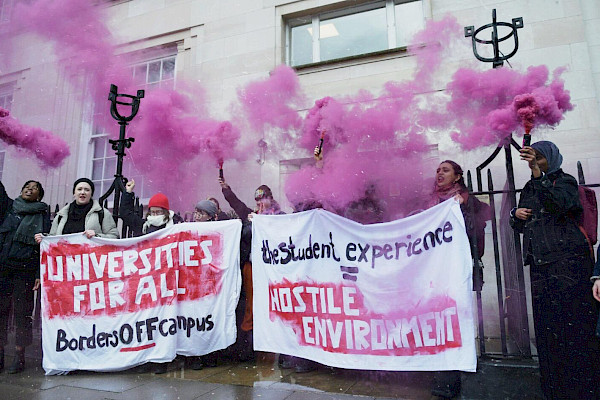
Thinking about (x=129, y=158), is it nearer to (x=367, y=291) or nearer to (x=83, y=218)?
(x=83, y=218)

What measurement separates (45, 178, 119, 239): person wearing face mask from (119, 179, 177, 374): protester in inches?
15.5

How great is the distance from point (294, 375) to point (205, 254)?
4.69 feet

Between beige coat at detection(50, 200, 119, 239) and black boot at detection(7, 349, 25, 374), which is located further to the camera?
beige coat at detection(50, 200, 119, 239)

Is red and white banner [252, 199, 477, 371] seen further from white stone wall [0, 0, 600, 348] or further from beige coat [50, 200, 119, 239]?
white stone wall [0, 0, 600, 348]

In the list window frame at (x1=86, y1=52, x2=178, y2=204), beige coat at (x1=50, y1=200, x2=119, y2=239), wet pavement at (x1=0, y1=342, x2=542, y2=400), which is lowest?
wet pavement at (x1=0, y1=342, x2=542, y2=400)

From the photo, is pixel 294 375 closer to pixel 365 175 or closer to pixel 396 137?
pixel 365 175

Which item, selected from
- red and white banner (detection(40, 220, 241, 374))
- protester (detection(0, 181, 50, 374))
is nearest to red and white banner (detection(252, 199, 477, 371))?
red and white banner (detection(40, 220, 241, 374))

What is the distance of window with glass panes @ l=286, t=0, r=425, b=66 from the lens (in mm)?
6469

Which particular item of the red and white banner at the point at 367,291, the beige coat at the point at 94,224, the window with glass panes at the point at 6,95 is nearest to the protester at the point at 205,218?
the red and white banner at the point at 367,291

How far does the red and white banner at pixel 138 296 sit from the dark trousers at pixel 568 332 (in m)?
2.62

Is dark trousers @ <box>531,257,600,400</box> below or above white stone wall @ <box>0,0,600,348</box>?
below

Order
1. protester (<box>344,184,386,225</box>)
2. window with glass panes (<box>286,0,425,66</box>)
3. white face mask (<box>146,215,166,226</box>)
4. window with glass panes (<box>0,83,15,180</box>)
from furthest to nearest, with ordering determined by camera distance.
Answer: window with glass panes (<box>0,83,15,180</box>) < window with glass panes (<box>286,0,425,66</box>) < white face mask (<box>146,215,166,226</box>) < protester (<box>344,184,386,225</box>)

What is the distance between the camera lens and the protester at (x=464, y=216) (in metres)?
3.01

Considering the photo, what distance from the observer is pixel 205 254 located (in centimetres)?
412
